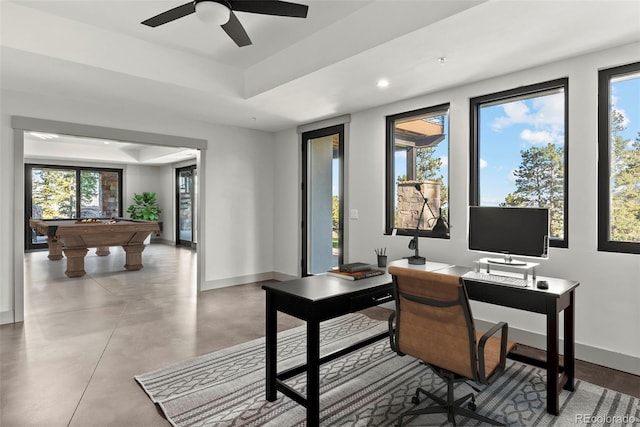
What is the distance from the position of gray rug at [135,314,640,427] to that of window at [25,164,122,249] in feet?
30.3

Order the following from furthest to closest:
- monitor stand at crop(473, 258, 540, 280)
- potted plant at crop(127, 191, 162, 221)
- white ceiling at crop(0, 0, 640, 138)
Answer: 1. potted plant at crop(127, 191, 162, 221)
2. monitor stand at crop(473, 258, 540, 280)
3. white ceiling at crop(0, 0, 640, 138)

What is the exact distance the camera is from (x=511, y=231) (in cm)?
280

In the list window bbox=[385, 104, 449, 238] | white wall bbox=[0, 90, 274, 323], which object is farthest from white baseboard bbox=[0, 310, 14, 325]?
window bbox=[385, 104, 449, 238]

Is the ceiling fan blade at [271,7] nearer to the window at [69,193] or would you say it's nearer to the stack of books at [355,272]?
the stack of books at [355,272]

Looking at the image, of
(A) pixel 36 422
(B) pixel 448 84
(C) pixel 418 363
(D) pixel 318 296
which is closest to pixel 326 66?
(B) pixel 448 84

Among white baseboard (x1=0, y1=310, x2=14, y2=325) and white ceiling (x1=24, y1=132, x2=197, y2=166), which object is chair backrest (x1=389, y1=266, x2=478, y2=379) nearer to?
white baseboard (x1=0, y1=310, x2=14, y2=325)

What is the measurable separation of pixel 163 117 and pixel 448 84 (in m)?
3.70

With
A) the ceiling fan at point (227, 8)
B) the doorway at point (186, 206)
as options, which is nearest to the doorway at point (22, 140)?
the ceiling fan at point (227, 8)

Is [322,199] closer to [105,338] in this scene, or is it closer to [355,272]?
[355,272]

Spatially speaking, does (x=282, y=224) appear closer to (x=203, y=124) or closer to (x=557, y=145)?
(x=203, y=124)

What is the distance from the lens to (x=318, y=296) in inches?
84.3

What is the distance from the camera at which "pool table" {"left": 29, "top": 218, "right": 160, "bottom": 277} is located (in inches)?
247

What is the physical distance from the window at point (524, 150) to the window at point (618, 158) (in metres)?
→ 0.26

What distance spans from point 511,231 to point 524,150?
106cm
